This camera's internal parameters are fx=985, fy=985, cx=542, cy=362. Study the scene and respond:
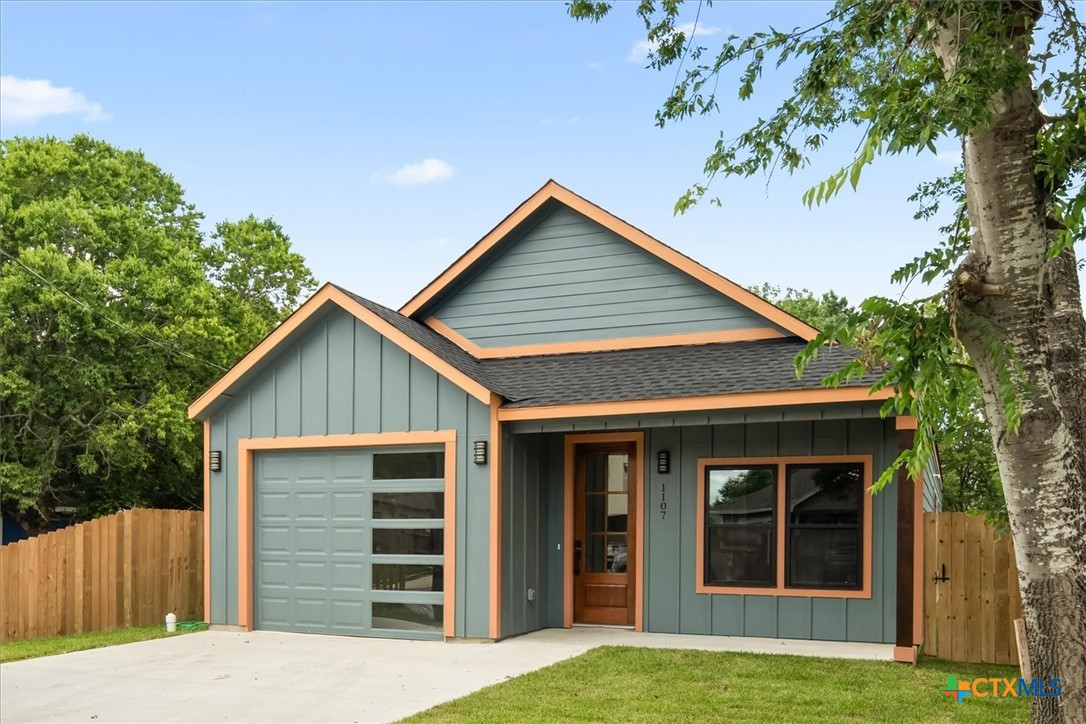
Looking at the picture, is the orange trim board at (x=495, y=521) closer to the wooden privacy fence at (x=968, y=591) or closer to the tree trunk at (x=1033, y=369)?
the wooden privacy fence at (x=968, y=591)

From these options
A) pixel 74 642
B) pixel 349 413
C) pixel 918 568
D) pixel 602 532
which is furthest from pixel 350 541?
pixel 918 568

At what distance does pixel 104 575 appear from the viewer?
11766 mm

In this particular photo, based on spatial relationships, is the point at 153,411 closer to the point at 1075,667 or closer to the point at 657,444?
the point at 657,444

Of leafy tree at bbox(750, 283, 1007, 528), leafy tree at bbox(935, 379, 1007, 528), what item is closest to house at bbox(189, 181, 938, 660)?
leafy tree at bbox(750, 283, 1007, 528)

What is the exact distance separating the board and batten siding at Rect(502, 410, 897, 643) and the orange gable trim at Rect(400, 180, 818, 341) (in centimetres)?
129

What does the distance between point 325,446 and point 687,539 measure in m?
4.10

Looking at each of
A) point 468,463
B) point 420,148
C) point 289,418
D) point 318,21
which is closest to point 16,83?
point 420,148

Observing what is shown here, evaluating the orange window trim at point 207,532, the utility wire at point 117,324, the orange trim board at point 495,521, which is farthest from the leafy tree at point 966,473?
the utility wire at point 117,324

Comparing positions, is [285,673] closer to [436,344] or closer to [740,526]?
[436,344]

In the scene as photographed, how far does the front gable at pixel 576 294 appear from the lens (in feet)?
37.4

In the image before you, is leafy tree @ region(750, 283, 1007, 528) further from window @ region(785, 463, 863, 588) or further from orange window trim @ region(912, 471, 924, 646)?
window @ region(785, 463, 863, 588)

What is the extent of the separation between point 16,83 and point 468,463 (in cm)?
2278

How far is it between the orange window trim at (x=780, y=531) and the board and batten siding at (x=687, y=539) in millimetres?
55

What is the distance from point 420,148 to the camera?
26.7 metres
